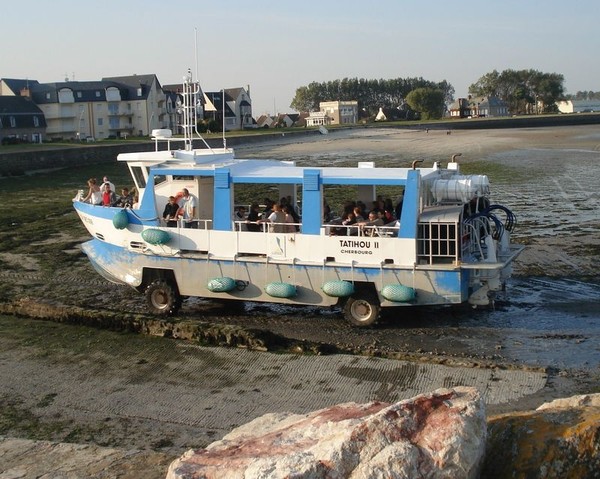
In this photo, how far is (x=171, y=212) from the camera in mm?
14938

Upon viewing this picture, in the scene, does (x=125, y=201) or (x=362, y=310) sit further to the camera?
(x=125, y=201)

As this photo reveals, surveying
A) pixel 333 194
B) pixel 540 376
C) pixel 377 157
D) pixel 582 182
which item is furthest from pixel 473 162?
pixel 540 376

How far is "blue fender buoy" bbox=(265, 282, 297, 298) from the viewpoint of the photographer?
13711 millimetres

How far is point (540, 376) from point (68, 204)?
2420 cm

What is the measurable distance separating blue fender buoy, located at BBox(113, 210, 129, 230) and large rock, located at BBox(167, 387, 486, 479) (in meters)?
9.77

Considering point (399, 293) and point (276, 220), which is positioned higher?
point (276, 220)

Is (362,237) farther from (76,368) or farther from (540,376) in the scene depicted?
(76,368)

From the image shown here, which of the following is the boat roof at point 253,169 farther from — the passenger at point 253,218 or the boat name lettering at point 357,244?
the boat name lettering at point 357,244

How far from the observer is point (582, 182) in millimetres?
34250

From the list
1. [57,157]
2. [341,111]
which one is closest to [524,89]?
[341,111]

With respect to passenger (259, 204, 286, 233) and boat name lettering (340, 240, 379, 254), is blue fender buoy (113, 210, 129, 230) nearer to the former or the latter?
passenger (259, 204, 286, 233)

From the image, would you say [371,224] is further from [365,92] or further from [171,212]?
[365,92]

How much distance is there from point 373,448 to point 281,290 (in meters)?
8.59

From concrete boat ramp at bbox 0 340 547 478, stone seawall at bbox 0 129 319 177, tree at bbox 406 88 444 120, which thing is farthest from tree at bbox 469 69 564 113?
concrete boat ramp at bbox 0 340 547 478
